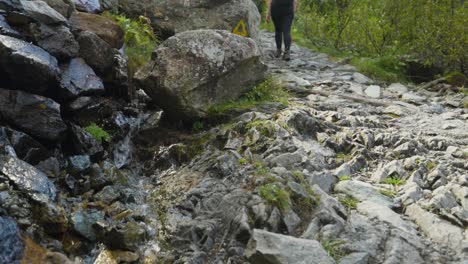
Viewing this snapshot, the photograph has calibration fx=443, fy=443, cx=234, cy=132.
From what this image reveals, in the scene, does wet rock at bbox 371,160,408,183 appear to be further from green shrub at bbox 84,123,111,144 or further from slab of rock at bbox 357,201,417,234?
green shrub at bbox 84,123,111,144

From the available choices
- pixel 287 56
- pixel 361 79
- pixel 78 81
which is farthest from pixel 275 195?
pixel 287 56

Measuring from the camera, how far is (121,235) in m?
4.77

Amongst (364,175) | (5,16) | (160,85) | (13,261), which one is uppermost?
(5,16)

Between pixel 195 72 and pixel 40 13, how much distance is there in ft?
8.95

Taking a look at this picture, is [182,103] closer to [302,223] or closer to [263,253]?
[302,223]

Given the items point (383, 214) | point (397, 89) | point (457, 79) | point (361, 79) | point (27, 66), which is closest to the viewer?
point (383, 214)

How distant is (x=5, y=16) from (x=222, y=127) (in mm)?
3863

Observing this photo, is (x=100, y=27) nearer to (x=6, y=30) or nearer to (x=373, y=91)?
(x=6, y=30)

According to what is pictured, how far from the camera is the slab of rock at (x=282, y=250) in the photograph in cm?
407

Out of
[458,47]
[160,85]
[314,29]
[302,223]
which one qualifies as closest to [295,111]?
[160,85]

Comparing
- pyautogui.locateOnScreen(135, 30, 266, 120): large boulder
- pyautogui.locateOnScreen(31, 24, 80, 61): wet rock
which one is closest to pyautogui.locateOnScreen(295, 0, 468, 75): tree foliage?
pyautogui.locateOnScreen(135, 30, 266, 120): large boulder

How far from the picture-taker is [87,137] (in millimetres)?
6676

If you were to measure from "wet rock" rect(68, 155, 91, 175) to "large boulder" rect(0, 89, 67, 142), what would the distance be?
0.39 meters

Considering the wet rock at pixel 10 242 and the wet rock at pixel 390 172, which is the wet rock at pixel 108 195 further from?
the wet rock at pixel 390 172
